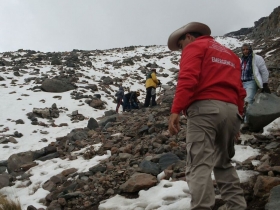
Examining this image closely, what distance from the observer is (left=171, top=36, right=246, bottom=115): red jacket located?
293cm

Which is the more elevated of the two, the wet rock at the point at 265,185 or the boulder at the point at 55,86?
the boulder at the point at 55,86

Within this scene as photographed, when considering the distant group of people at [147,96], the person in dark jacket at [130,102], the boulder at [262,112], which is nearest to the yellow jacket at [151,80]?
the distant group of people at [147,96]

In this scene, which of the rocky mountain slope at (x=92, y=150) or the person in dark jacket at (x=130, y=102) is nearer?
the rocky mountain slope at (x=92, y=150)

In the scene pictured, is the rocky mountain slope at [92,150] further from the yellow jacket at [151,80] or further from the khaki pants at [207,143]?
the yellow jacket at [151,80]

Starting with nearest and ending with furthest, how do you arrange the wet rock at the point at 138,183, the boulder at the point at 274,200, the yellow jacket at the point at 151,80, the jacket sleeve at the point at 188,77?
the jacket sleeve at the point at 188,77 → the boulder at the point at 274,200 → the wet rock at the point at 138,183 → the yellow jacket at the point at 151,80

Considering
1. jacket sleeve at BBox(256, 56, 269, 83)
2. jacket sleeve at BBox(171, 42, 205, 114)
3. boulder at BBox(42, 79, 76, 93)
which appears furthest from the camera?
boulder at BBox(42, 79, 76, 93)

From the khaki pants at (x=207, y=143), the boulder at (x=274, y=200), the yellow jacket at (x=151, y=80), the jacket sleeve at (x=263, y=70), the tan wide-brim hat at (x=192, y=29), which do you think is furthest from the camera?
the yellow jacket at (x=151, y=80)

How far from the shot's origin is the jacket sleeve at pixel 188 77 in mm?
2912

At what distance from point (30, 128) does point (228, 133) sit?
1099 cm

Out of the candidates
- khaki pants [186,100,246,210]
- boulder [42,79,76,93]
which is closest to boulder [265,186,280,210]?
khaki pants [186,100,246,210]

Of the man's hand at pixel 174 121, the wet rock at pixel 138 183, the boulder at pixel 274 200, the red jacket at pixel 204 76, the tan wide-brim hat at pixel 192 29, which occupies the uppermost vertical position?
the tan wide-brim hat at pixel 192 29

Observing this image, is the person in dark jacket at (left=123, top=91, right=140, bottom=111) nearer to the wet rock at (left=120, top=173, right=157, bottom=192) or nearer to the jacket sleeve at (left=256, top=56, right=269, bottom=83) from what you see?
the jacket sleeve at (left=256, top=56, right=269, bottom=83)

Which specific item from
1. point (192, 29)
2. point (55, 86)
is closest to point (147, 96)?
point (55, 86)

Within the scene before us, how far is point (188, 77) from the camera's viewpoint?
2.93 metres
